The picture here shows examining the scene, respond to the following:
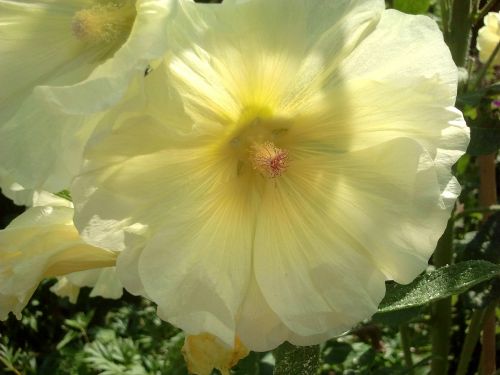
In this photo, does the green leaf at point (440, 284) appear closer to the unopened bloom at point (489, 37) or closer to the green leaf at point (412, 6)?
the green leaf at point (412, 6)

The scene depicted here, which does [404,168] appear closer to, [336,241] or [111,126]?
[336,241]

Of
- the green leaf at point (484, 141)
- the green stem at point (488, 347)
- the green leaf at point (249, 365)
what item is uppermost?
the green leaf at point (484, 141)

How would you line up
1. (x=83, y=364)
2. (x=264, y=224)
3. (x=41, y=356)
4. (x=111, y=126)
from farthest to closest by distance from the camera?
(x=41, y=356)
(x=83, y=364)
(x=264, y=224)
(x=111, y=126)

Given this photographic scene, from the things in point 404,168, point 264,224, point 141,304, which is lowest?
point 141,304

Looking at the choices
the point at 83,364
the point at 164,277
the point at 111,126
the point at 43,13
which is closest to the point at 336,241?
the point at 164,277

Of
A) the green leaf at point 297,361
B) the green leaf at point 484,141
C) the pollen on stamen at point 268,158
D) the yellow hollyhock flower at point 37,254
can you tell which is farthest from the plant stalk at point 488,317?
the yellow hollyhock flower at point 37,254

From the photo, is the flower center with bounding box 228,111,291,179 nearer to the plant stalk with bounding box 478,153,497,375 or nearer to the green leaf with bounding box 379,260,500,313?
the green leaf with bounding box 379,260,500,313
